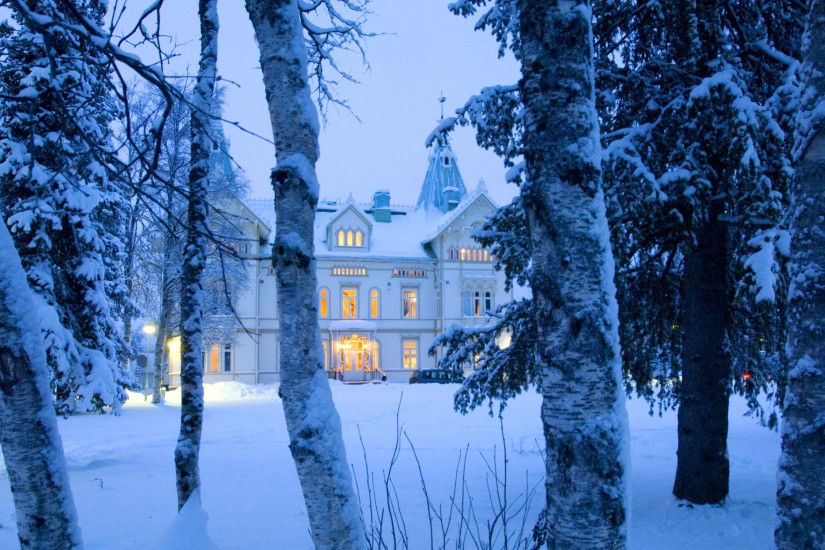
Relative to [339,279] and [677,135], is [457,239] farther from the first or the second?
[677,135]

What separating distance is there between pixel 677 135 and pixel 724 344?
2915 millimetres

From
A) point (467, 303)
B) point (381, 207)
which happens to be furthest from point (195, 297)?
point (381, 207)

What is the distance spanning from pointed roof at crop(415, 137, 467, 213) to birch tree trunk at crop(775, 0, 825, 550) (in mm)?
41312

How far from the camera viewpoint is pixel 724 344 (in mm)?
8070

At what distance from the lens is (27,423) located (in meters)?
2.89

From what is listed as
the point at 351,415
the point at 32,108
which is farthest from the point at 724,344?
the point at 351,415

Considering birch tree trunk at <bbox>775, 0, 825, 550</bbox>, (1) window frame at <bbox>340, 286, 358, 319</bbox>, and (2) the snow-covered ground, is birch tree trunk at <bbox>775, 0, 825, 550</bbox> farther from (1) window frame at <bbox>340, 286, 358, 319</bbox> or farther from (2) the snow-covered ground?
(1) window frame at <bbox>340, 286, 358, 319</bbox>

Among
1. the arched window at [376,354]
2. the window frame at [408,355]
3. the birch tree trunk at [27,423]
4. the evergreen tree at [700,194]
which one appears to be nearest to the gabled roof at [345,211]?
the arched window at [376,354]

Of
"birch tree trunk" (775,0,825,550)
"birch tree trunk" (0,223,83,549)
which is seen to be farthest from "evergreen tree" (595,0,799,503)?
"birch tree trunk" (0,223,83,549)

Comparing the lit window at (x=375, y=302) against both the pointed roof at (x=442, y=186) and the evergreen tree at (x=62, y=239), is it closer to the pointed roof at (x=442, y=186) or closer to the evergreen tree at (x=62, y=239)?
the pointed roof at (x=442, y=186)

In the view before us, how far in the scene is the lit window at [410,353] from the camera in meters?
39.3

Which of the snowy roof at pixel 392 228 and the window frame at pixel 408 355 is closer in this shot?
the snowy roof at pixel 392 228

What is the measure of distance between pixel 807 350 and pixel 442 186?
43.4 m

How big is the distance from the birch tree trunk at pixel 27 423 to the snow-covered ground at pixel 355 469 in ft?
7.00
